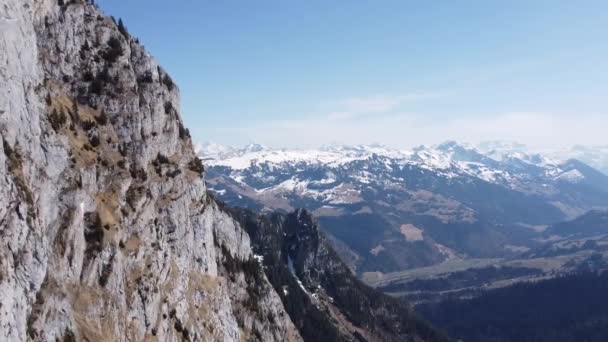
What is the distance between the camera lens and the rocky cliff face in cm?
6475

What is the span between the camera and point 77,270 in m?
75.2

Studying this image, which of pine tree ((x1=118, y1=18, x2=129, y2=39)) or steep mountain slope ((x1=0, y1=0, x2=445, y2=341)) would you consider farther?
pine tree ((x1=118, y1=18, x2=129, y2=39))

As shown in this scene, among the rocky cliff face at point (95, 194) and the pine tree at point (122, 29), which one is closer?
the rocky cliff face at point (95, 194)

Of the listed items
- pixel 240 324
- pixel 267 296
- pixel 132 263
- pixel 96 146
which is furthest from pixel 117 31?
pixel 267 296

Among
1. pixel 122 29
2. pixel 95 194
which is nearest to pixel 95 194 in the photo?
pixel 95 194

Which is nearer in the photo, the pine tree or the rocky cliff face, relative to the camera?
the rocky cliff face

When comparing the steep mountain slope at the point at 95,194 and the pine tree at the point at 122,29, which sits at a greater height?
the pine tree at the point at 122,29

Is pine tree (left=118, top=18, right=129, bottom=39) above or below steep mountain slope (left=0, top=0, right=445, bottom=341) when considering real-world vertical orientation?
above

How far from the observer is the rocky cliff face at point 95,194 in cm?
6475

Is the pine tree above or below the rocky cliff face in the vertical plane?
above

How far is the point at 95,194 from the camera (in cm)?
8469

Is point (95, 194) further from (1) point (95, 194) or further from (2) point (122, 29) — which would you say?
(2) point (122, 29)

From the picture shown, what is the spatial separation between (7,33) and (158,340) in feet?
155

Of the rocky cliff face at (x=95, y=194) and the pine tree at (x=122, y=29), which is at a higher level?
the pine tree at (x=122, y=29)
